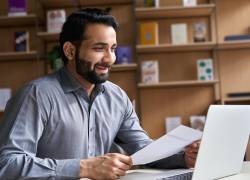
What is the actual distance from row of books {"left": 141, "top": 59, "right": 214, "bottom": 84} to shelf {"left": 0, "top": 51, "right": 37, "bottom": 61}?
40.3 inches

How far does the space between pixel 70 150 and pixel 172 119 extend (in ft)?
7.63

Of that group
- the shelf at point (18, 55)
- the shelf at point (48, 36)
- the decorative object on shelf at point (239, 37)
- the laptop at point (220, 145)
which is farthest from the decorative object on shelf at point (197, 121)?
the laptop at point (220, 145)

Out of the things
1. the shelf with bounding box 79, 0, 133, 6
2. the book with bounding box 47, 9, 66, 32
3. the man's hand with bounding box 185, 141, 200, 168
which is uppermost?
the shelf with bounding box 79, 0, 133, 6

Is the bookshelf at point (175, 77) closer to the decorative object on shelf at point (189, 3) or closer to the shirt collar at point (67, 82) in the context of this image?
the decorative object on shelf at point (189, 3)

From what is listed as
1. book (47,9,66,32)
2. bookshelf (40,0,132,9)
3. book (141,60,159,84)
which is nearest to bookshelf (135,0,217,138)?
book (141,60,159,84)

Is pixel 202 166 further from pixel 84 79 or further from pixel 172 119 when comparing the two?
pixel 172 119

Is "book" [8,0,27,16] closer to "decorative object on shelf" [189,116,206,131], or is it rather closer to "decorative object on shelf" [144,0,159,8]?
"decorative object on shelf" [144,0,159,8]

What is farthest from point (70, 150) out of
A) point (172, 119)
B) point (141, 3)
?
point (141, 3)

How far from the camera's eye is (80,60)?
1.54 metres

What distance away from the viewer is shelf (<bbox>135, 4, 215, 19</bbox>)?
3520 mm

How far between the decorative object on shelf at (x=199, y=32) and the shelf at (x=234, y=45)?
0.18m

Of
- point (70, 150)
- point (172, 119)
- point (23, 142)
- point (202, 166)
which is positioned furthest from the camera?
point (172, 119)

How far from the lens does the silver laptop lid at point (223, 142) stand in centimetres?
103

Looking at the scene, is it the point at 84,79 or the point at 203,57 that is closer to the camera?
the point at 84,79
